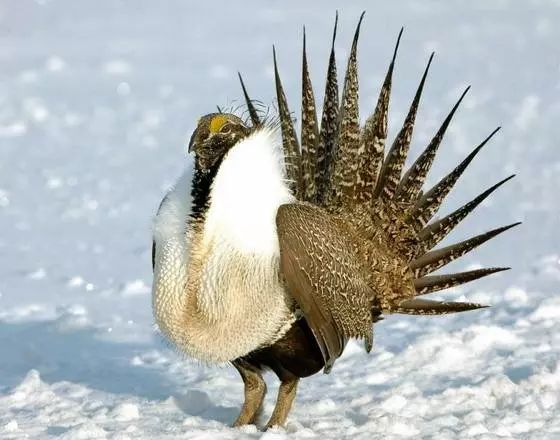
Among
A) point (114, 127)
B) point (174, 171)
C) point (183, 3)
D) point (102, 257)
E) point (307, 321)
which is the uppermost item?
point (183, 3)

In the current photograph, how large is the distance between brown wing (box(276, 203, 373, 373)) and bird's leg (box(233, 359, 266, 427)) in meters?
0.40

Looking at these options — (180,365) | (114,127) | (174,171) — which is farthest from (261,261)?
(114,127)

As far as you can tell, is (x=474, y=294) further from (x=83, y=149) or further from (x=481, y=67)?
(x=481, y=67)

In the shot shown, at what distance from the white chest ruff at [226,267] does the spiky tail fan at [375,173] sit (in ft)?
1.12

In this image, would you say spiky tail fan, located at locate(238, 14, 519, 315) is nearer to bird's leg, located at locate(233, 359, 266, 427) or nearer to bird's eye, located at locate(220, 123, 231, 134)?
bird's eye, located at locate(220, 123, 231, 134)

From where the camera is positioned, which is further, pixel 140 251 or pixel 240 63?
pixel 240 63

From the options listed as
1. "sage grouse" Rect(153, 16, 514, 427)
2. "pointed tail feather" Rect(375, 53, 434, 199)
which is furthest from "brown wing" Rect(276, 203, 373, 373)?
"pointed tail feather" Rect(375, 53, 434, 199)

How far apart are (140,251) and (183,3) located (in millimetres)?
6101

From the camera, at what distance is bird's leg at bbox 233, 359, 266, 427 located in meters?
4.02

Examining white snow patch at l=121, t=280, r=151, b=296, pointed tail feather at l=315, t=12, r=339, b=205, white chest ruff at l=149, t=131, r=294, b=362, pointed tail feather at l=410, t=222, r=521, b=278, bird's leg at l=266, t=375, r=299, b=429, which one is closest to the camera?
white chest ruff at l=149, t=131, r=294, b=362

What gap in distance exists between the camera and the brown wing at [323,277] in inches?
142

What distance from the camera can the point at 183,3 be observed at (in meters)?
12.3

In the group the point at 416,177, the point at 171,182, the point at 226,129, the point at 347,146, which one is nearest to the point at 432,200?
the point at 416,177

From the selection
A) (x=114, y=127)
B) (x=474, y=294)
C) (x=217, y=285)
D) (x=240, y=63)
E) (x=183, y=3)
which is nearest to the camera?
(x=217, y=285)
